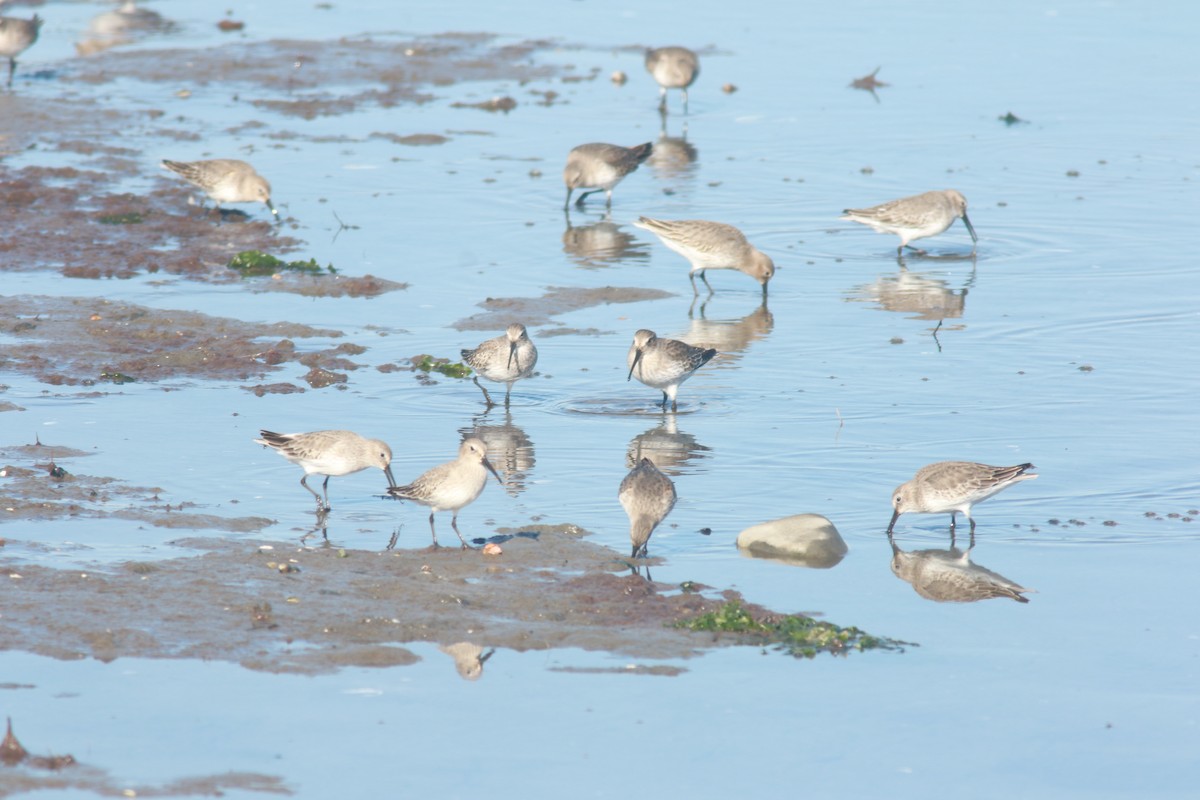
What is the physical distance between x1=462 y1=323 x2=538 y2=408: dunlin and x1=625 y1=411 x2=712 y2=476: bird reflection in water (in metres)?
Result: 1.32

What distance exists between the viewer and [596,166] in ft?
73.5

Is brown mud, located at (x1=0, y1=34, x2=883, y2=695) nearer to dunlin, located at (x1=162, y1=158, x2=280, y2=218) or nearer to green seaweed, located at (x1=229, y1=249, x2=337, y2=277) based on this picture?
green seaweed, located at (x1=229, y1=249, x2=337, y2=277)

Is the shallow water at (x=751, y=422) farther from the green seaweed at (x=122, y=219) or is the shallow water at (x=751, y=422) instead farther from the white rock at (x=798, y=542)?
the green seaweed at (x=122, y=219)

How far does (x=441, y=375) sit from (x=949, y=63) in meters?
20.0

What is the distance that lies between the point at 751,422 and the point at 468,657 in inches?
218

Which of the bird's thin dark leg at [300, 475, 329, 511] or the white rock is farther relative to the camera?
the bird's thin dark leg at [300, 475, 329, 511]

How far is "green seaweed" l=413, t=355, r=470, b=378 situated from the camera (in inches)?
600

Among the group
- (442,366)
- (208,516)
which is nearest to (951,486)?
(208,516)

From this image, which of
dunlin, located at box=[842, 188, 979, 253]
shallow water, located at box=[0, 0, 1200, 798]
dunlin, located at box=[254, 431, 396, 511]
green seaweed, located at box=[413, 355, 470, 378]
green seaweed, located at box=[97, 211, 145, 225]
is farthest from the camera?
green seaweed, located at box=[97, 211, 145, 225]

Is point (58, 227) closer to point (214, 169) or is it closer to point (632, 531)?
point (214, 169)

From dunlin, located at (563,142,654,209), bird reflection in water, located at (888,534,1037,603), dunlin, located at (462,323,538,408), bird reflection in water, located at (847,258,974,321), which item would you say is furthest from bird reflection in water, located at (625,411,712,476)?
dunlin, located at (563,142,654,209)

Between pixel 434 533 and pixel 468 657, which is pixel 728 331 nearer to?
pixel 434 533

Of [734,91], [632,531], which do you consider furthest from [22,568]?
[734,91]

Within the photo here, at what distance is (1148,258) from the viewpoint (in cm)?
1927
